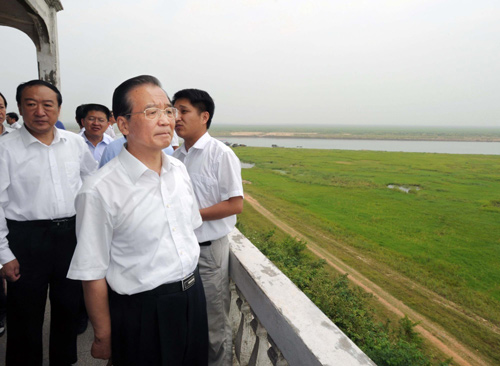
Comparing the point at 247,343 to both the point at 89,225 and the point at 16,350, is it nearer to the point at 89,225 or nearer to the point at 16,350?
the point at 89,225

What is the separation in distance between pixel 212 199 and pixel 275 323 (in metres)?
0.97

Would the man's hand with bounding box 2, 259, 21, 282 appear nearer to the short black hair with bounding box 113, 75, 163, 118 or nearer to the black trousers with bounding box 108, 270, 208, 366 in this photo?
the black trousers with bounding box 108, 270, 208, 366

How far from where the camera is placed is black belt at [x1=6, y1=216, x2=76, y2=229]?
6.81ft

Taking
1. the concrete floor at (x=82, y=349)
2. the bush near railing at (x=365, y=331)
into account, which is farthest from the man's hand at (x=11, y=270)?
the bush near railing at (x=365, y=331)

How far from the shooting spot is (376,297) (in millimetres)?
9258

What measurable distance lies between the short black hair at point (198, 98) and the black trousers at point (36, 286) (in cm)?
116

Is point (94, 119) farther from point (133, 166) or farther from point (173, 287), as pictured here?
point (173, 287)

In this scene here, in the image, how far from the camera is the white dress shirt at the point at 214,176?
7.09 ft

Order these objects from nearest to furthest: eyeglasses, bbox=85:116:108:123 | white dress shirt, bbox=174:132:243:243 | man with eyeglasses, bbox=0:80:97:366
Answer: man with eyeglasses, bbox=0:80:97:366
white dress shirt, bbox=174:132:243:243
eyeglasses, bbox=85:116:108:123

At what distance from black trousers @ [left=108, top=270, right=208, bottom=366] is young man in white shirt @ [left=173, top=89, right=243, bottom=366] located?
1.78 feet

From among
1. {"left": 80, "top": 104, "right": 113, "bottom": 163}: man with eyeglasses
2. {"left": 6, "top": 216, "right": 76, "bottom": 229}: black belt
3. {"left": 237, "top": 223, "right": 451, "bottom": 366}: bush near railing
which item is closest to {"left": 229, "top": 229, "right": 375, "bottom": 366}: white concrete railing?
{"left": 6, "top": 216, "right": 76, "bottom": 229}: black belt

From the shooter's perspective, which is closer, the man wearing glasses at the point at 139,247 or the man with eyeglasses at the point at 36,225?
the man wearing glasses at the point at 139,247

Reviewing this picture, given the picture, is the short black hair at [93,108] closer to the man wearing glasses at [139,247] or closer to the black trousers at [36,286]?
the black trousers at [36,286]

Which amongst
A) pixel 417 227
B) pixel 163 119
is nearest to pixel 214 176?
pixel 163 119
